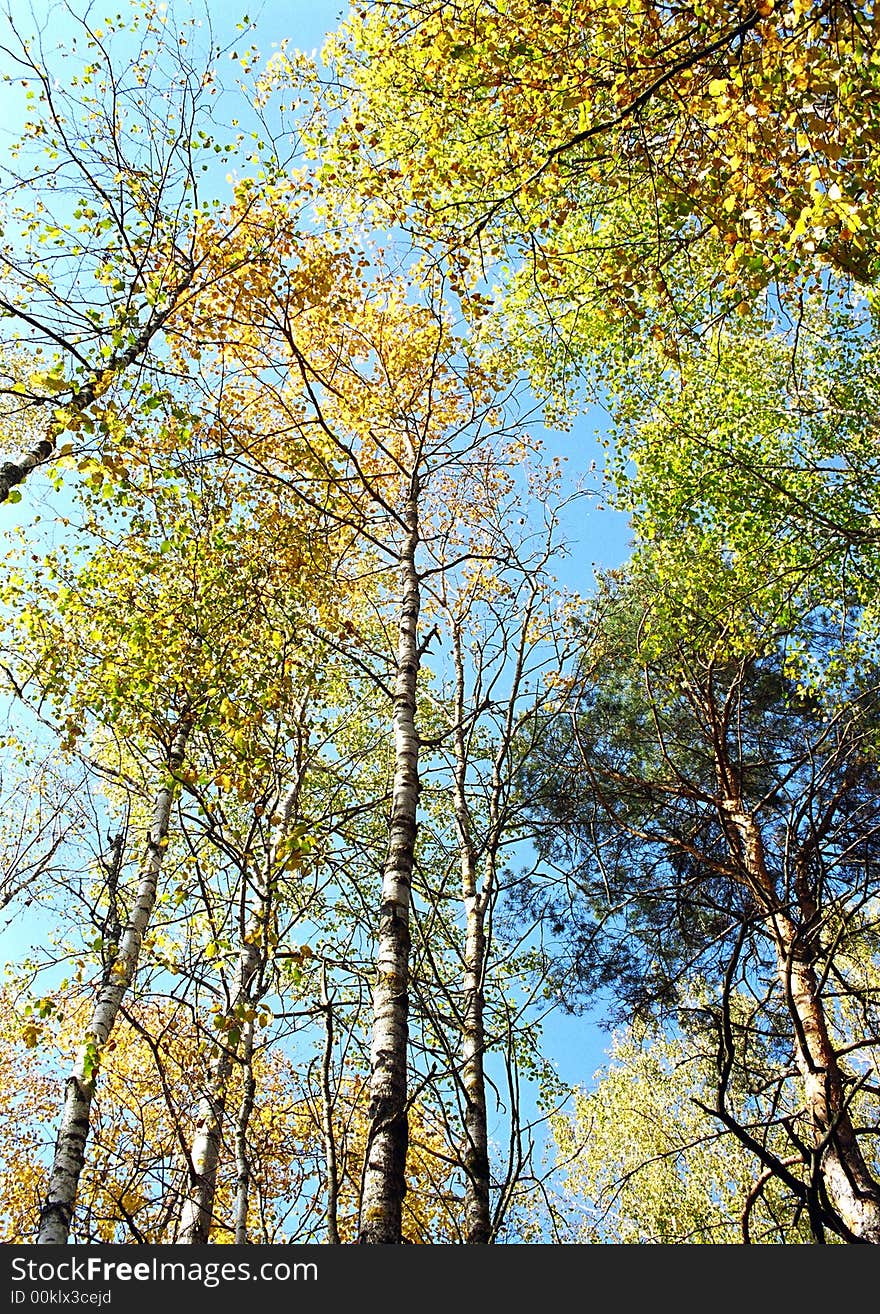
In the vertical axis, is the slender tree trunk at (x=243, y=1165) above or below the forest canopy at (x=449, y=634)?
below

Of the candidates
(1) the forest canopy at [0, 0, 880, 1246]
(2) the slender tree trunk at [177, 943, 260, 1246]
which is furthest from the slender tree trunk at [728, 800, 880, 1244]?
(2) the slender tree trunk at [177, 943, 260, 1246]

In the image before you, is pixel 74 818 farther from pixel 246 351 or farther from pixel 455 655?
pixel 246 351

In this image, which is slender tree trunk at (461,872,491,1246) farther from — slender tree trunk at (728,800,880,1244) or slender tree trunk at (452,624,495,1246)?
slender tree trunk at (728,800,880,1244)

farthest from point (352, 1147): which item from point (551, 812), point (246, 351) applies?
point (246, 351)

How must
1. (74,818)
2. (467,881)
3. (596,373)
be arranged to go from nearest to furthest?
(467,881) < (74,818) < (596,373)

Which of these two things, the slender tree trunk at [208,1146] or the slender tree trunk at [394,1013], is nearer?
the slender tree trunk at [394,1013]

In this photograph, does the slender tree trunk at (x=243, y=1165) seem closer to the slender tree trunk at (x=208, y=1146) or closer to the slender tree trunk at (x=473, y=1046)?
the slender tree trunk at (x=208, y=1146)

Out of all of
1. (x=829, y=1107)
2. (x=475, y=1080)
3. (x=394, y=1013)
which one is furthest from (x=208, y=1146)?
(x=829, y=1107)

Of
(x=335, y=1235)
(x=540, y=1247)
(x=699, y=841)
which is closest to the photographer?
(x=335, y=1235)

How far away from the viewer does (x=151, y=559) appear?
832cm

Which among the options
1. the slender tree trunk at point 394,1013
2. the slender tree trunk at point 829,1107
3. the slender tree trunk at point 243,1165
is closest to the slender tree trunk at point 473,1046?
the slender tree trunk at point 394,1013

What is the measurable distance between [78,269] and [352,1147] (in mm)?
9521

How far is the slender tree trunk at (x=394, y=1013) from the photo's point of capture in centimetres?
354

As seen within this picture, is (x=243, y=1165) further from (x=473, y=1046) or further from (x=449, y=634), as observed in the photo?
(x=449, y=634)
